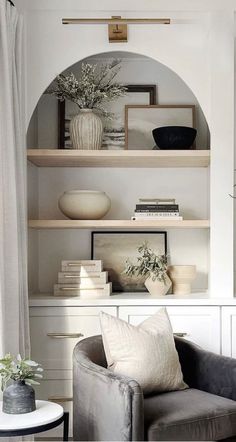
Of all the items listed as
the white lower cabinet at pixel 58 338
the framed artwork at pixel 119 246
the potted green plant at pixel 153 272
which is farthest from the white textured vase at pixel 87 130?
the white lower cabinet at pixel 58 338

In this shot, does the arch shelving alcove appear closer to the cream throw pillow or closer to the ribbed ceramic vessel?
the cream throw pillow

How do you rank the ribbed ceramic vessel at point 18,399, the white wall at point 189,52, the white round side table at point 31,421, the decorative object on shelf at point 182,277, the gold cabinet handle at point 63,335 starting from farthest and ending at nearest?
1. the decorative object on shelf at point 182,277
2. the white wall at point 189,52
3. the gold cabinet handle at point 63,335
4. the ribbed ceramic vessel at point 18,399
5. the white round side table at point 31,421

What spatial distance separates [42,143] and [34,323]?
3.99 feet

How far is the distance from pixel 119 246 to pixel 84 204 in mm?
461

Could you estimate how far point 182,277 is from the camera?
156 inches

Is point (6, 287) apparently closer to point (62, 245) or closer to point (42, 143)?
point (62, 245)

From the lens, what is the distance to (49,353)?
375 cm

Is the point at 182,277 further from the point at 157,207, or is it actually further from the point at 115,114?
the point at 115,114

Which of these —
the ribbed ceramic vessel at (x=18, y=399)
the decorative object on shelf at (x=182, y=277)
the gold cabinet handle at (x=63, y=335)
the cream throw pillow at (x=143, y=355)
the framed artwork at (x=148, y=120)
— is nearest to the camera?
the ribbed ceramic vessel at (x=18, y=399)

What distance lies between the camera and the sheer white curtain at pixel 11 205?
3.29 m

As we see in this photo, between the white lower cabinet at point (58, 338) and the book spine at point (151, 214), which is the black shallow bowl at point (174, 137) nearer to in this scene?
the book spine at point (151, 214)

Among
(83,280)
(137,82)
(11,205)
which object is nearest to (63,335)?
(83,280)

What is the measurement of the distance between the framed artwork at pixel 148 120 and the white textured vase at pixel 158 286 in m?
0.88

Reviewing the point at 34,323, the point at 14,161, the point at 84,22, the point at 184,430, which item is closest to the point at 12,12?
the point at 84,22
